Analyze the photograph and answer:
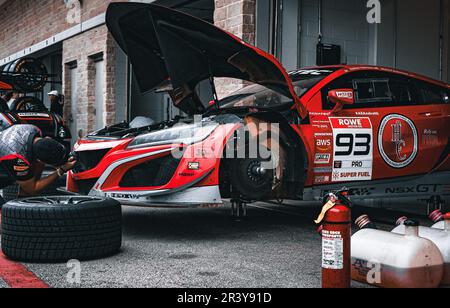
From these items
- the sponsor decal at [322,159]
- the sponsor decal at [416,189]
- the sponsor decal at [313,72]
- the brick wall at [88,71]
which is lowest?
the sponsor decal at [416,189]

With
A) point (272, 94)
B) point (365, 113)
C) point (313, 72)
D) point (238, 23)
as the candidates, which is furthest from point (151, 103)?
point (365, 113)

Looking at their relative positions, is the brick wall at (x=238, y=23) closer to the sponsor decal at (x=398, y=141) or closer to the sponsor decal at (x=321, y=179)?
the sponsor decal at (x=398, y=141)

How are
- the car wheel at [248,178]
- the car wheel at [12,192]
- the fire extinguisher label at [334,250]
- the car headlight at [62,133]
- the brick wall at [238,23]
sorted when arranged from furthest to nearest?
the car headlight at [62,133]
the brick wall at [238,23]
the car wheel at [12,192]
the car wheel at [248,178]
the fire extinguisher label at [334,250]

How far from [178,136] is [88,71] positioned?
1128cm

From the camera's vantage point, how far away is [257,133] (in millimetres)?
5152

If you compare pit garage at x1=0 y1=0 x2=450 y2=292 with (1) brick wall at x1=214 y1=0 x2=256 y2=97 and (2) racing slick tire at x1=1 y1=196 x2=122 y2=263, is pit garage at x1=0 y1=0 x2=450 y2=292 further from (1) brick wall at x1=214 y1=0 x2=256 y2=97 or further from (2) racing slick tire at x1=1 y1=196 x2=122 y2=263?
(1) brick wall at x1=214 y1=0 x2=256 y2=97

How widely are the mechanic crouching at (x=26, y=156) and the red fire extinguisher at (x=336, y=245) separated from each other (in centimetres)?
252

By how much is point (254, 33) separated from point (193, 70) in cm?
389

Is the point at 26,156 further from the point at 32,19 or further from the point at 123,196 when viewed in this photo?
the point at 32,19

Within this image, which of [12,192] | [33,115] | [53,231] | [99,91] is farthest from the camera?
[99,91]

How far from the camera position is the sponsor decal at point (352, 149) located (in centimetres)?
544

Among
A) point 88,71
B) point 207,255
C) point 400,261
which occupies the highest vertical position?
point 88,71

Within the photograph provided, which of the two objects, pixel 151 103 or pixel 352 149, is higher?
pixel 151 103

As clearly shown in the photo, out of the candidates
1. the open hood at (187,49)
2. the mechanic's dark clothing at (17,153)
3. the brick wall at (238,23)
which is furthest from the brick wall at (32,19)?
the mechanic's dark clothing at (17,153)
